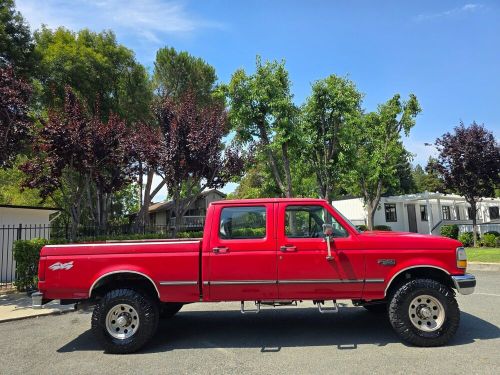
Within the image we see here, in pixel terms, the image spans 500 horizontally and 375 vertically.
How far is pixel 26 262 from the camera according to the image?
11.5m

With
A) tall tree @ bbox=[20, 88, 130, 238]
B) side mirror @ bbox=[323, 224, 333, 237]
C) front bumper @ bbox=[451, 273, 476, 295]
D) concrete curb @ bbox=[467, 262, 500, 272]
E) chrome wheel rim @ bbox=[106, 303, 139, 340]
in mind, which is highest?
tall tree @ bbox=[20, 88, 130, 238]

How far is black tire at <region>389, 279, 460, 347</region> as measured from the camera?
5840 mm

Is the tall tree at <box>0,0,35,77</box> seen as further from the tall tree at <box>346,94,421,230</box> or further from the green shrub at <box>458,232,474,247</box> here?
the green shrub at <box>458,232,474,247</box>

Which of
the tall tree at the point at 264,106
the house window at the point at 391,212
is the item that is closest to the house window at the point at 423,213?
the house window at the point at 391,212

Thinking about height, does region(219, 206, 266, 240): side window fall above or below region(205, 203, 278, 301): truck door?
above

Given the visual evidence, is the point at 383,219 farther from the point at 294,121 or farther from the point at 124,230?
the point at 124,230

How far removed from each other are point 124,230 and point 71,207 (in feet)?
23.3

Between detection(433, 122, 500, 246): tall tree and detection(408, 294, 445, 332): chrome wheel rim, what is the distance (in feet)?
61.5

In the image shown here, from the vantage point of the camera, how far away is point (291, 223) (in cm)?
645

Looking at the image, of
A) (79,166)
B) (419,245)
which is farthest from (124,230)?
(419,245)

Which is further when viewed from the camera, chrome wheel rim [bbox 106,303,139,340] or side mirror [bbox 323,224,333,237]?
chrome wheel rim [bbox 106,303,139,340]

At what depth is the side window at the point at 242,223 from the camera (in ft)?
20.6

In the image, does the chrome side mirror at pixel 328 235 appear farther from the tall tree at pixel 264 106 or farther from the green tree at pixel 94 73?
the tall tree at pixel 264 106

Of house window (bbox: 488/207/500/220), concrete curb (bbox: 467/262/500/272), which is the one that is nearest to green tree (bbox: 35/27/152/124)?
concrete curb (bbox: 467/262/500/272)
